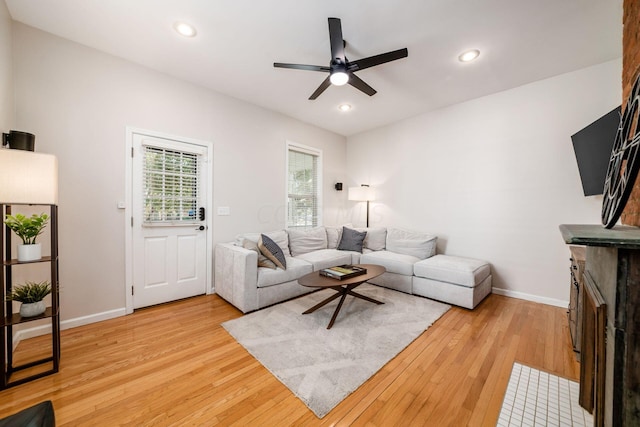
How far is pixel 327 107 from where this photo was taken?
3.96 meters

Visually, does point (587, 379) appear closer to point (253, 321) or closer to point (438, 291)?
point (438, 291)

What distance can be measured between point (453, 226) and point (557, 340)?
1886 mm

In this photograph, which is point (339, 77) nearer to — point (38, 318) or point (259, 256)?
point (259, 256)

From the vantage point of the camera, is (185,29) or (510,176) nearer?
(185,29)

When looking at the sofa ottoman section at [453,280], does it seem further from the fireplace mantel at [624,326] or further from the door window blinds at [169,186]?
the door window blinds at [169,186]

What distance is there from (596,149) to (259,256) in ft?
12.0

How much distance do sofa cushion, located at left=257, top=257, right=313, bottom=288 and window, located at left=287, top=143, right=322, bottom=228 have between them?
1.26 meters

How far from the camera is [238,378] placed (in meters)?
1.76

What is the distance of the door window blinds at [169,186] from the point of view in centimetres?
295

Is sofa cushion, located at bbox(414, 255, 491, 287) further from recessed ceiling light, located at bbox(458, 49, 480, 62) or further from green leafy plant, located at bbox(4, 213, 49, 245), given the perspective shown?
green leafy plant, located at bbox(4, 213, 49, 245)

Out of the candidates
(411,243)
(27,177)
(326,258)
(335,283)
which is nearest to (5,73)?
(27,177)

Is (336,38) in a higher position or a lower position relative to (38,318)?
higher

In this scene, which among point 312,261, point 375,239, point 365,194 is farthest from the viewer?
point 365,194

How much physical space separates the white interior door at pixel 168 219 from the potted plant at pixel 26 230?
1.04 meters
